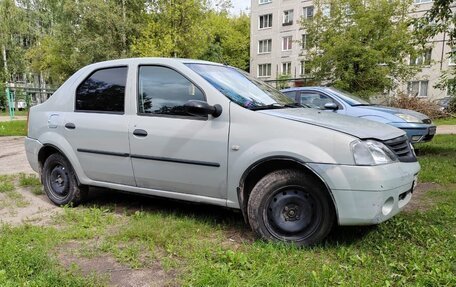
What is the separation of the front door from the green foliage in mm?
11762

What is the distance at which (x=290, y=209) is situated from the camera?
337cm

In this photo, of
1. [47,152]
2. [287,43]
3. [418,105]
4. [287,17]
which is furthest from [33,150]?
[287,17]

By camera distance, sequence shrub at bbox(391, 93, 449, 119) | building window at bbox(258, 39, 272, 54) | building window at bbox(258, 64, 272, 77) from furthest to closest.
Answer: building window at bbox(258, 64, 272, 77)
building window at bbox(258, 39, 272, 54)
shrub at bbox(391, 93, 449, 119)

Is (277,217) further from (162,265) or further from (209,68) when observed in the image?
(209,68)

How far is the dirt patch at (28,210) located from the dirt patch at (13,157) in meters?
2.03

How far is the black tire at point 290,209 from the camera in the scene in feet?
10.6

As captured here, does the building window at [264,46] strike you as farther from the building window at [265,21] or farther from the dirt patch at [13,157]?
the dirt patch at [13,157]

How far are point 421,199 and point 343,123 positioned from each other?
2.23 m

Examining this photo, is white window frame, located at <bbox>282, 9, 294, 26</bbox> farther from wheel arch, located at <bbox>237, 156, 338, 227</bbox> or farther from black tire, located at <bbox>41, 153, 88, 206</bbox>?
wheel arch, located at <bbox>237, 156, 338, 227</bbox>

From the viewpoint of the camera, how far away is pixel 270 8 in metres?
44.6

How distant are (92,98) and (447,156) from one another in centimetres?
701

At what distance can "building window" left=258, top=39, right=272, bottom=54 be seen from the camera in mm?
45344

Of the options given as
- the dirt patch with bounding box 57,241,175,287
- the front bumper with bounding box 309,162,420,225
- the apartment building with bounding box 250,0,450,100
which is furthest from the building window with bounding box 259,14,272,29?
the dirt patch with bounding box 57,241,175,287

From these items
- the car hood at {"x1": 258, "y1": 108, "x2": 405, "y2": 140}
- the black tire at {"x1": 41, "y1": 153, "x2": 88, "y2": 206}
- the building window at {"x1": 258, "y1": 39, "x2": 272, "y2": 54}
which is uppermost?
the building window at {"x1": 258, "y1": 39, "x2": 272, "y2": 54}
